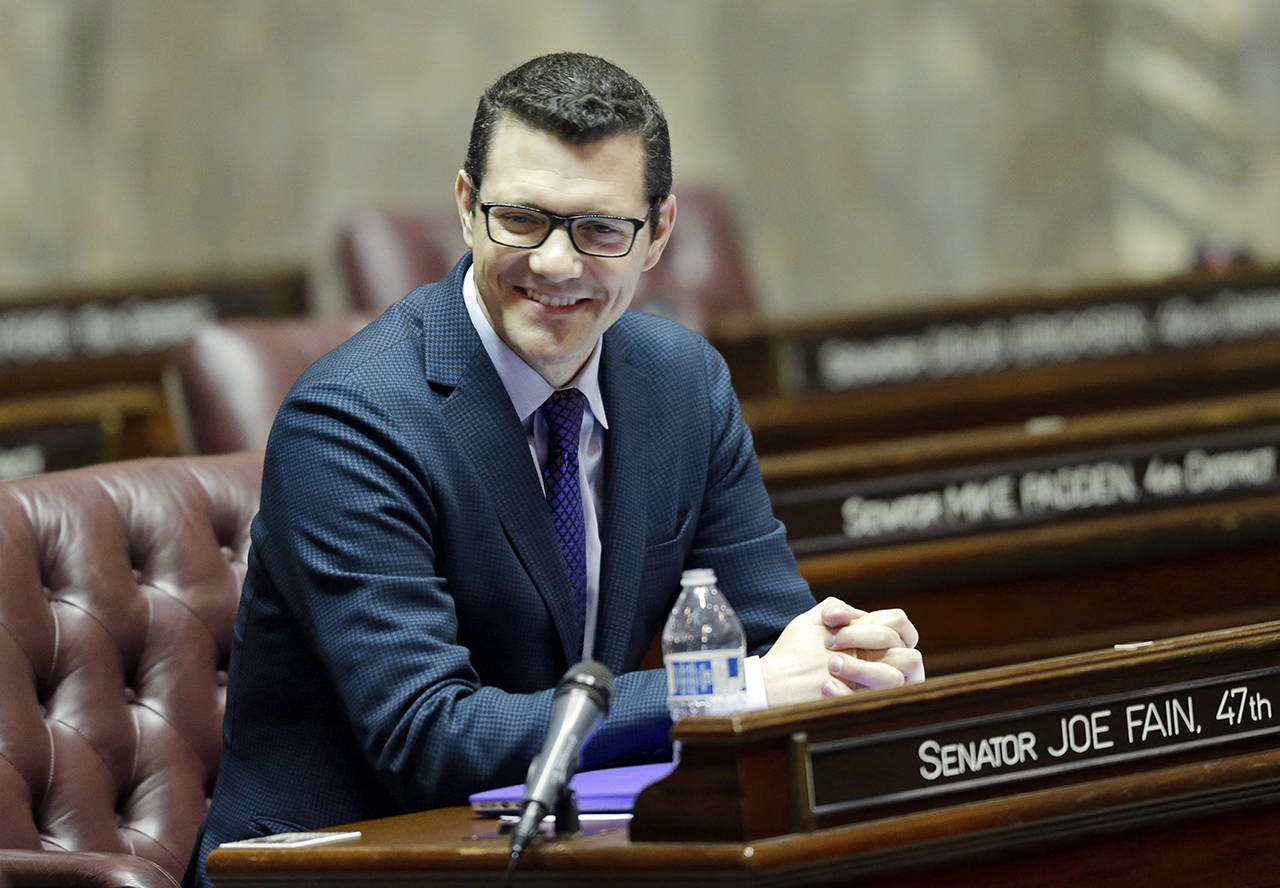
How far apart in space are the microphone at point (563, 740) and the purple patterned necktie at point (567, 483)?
50 cm

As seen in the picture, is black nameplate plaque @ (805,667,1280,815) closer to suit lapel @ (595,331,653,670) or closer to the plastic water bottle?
the plastic water bottle

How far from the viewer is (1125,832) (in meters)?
1.70

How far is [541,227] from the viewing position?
81.8 inches

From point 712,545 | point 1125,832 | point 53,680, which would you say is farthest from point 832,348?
point 1125,832

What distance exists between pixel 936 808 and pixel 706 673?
0.28 m

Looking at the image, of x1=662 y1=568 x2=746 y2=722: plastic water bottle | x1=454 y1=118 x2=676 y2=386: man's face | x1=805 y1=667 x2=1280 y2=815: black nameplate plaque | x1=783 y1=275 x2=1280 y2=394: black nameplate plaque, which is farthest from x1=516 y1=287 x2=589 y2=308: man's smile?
x1=783 y1=275 x2=1280 y2=394: black nameplate plaque

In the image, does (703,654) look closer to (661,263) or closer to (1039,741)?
(1039,741)

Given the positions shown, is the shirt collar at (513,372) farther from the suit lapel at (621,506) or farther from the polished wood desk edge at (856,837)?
the polished wood desk edge at (856,837)

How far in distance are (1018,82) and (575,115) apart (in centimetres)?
578

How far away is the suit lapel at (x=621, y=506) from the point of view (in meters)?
2.16

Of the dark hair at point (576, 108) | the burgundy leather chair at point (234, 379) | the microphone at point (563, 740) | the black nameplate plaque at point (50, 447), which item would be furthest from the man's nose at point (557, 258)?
the black nameplate plaque at point (50, 447)

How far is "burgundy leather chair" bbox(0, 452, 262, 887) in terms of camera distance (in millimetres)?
2375

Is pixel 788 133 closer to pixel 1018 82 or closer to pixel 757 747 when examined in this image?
pixel 1018 82

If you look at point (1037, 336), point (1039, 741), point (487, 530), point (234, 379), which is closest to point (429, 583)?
point (487, 530)
